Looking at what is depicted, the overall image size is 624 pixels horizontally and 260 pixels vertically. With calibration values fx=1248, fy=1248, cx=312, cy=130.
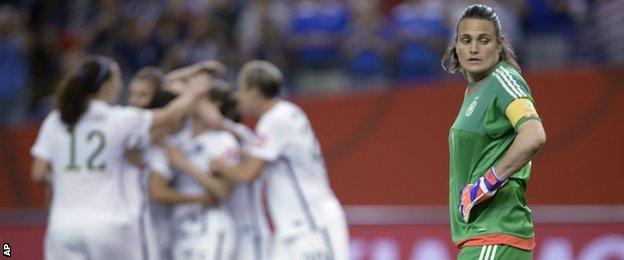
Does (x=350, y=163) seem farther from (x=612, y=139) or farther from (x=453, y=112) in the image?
(x=612, y=139)

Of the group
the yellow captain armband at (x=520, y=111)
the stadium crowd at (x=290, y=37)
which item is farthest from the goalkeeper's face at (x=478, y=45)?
the stadium crowd at (x=290, y=37)

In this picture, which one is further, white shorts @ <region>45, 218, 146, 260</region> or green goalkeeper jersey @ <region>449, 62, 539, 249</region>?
white shorts @ <region>45, 218, 146, 260</region>

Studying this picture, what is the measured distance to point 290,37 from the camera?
45.2 ft

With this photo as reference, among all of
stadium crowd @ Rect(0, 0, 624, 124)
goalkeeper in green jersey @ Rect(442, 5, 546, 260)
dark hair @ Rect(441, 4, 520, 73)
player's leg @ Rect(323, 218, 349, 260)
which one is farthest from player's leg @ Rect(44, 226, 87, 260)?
stadium crowd @ Rect(0, 0, 624, 124)

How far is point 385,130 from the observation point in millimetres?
13664

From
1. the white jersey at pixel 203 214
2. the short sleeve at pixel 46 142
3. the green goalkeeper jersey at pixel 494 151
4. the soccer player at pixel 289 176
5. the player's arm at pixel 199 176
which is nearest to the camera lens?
the green goalkeeper jersey at pixel 494 151

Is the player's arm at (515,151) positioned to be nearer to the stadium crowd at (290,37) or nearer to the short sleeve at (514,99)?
the short sleeve at (514,99)

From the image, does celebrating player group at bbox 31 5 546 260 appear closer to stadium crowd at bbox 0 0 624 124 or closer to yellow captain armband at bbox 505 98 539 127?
yellow captain armband at bbox 505 98 539 127

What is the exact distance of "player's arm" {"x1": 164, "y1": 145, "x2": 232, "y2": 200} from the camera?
30.7 feet

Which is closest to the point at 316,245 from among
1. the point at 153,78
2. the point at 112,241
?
the point at 112,241

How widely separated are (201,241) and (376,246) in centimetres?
210

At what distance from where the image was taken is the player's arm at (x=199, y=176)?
9.35 m

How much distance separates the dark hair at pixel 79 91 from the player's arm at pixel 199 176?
124 cm

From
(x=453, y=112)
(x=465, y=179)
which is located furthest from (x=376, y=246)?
(x=465, y=179)
